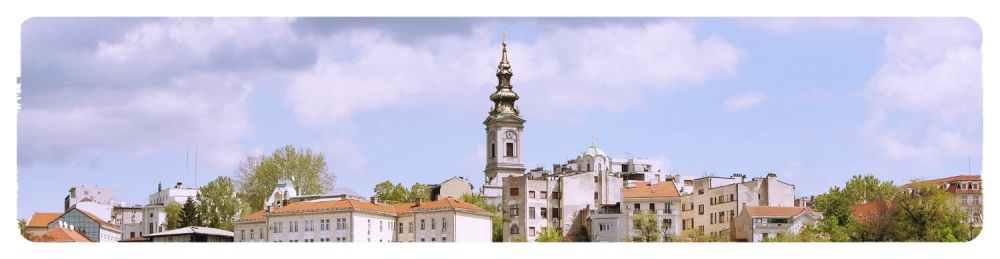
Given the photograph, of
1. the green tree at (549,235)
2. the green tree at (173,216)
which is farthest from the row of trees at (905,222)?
the green tree at (173,216)

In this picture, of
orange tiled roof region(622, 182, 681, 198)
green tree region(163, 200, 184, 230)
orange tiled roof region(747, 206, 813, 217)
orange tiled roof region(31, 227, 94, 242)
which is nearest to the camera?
orange tiled roof region(31, 227, 94, 242)

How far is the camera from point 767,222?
66.6 metres

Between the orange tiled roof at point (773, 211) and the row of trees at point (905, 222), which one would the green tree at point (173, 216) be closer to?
the orange tiled roof at point (773, 211)

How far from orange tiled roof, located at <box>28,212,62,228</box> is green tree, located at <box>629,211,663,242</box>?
2693 centimetres

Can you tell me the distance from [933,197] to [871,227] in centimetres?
313

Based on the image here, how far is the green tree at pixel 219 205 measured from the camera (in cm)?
7869

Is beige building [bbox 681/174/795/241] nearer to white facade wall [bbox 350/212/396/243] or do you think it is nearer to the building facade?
white facade wall [bbox 350/212/396/243]

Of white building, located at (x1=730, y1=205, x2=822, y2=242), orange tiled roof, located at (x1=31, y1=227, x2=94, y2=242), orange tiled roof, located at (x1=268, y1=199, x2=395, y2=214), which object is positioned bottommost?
orange tiled roof, located at (x1=31, y1=227, x2=94, y2=242)

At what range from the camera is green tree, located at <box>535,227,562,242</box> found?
68.7 metres

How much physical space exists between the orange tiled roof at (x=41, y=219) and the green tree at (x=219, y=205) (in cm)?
692

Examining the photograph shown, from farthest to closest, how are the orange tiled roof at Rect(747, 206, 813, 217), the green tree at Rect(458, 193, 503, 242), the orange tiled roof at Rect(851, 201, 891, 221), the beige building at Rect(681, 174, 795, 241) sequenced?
the green tree at Rect(458, 193, 503, 242) → the beige building at Rect(681, 174, 795, 241) → the orange tiled roof at Rect(747, 206, 813, 217) → the orange tiled roof at Rect(851, 201, 891, 221)

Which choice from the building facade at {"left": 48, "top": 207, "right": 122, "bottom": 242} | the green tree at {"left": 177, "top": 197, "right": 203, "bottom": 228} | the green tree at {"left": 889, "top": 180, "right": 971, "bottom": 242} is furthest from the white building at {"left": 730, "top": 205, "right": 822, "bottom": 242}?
the building facade at {"left": 48, "top": 207, "right": 122, "bottom": 242}

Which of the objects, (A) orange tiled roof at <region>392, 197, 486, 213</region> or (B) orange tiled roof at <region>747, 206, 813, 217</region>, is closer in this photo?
(B) orange tiled roof at <region>747, 206, 813, 217</region>
